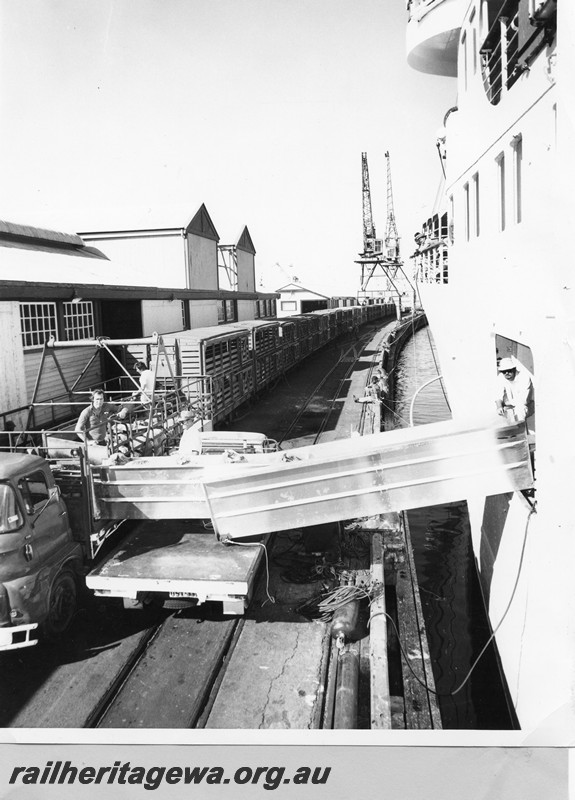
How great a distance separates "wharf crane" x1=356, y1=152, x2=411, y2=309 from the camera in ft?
264

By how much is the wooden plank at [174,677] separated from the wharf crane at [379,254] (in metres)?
66.1

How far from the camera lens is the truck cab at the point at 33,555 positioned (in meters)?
6.14

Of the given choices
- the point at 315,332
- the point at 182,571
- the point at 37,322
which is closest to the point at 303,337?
the point at 315,332

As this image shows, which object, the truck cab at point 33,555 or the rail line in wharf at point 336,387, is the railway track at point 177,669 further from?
the rail line in wharf at point 336,387

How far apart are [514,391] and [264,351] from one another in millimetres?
18126

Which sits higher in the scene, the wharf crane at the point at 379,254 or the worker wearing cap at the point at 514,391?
the wharf crane at the point at 379,254

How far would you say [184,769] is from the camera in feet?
11.8

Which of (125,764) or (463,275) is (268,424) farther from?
(125,764)

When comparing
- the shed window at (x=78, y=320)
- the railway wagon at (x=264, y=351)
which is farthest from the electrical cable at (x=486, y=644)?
the railway wagon at (x=264, y=351)

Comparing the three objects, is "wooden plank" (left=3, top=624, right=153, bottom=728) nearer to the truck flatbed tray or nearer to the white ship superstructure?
the truck flatbed tray

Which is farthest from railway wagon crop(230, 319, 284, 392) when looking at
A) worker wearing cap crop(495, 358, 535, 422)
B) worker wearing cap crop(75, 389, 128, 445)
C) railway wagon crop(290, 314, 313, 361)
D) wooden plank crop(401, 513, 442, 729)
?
worker wearing cap crop(495, 358, 535, 422)

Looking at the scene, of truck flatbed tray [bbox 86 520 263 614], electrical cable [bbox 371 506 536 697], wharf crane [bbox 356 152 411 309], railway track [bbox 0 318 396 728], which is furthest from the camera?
wharf crane [bbox 356 152 411 309]

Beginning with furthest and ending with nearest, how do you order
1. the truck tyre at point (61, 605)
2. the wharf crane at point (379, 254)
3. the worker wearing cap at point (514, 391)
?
the wharf crane at point (379, 254)
the truck tyre at point (61, 605)
the worker wearing cap at point (514, 391)

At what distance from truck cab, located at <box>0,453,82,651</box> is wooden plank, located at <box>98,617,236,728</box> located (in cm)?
121
